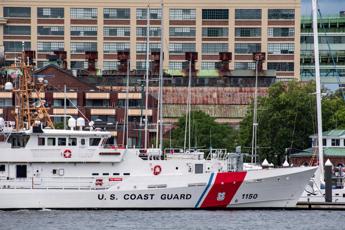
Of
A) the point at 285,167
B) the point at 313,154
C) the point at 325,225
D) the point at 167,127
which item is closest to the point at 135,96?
the point at 167,127

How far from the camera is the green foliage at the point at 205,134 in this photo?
160250mm

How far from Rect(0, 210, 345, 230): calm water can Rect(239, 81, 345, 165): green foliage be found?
5134 centimetres

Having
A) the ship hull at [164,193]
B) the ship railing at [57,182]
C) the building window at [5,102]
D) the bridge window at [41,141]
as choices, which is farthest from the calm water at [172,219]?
the building window at [5,102]

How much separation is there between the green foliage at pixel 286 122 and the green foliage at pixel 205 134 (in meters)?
1.82

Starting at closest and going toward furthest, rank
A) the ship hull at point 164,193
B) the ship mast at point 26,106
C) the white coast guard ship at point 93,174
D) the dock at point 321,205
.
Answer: the white coast guard ship at point 93,174 < the ship hull at point 164,193 < the ship mast at point 26,106 < the dock at point 321,205

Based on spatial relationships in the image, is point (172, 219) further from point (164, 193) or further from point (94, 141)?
point (94, 141)

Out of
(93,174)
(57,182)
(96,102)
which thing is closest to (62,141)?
(57,182)

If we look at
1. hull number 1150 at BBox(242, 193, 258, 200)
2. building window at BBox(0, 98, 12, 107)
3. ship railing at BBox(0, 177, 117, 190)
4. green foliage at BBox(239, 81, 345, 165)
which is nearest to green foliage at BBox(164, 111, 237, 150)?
green foliage at BBox(239, 81, 345, 165)

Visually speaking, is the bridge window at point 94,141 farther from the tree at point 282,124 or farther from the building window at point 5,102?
the building window at point 5,102

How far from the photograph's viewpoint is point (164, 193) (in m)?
107

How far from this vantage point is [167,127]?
183 m

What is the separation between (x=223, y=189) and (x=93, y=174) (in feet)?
28.9

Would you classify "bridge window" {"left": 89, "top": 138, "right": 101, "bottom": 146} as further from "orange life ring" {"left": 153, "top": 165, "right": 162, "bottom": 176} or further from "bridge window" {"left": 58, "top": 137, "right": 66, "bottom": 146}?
"orange life ring" {"left": 153, "top": 165, "right": 162, "bottom": 176}

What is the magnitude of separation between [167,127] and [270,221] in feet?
272
